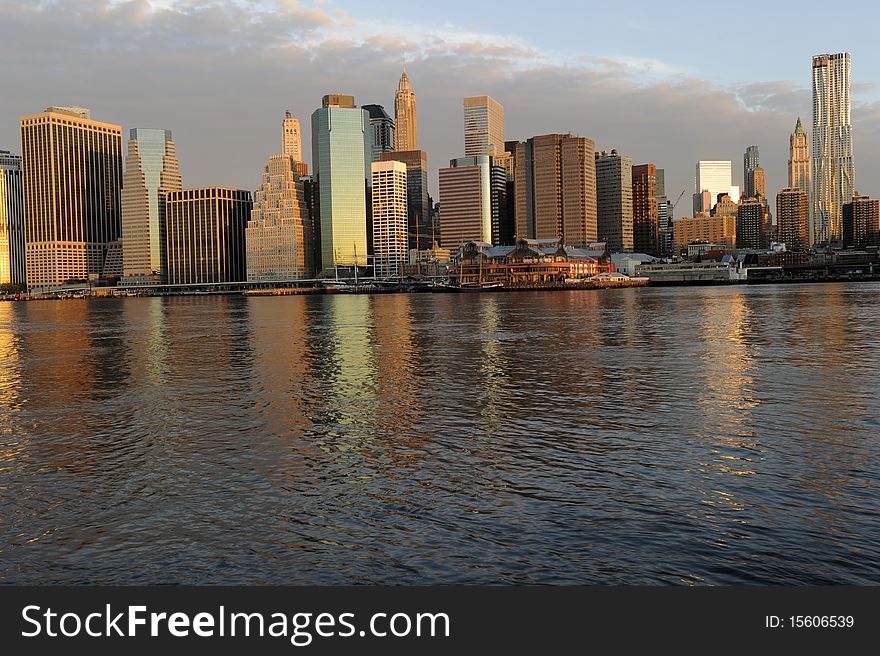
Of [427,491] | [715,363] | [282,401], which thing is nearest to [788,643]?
[427,491]

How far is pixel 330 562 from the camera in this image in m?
19.4

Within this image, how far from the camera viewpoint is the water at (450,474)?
19.3 m

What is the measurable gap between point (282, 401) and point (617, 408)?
18.1 metres

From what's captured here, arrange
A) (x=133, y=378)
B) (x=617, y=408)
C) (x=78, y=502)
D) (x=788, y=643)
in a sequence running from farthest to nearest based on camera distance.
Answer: (x=133, y=378)
(x=617, y=408)
(x=78, y=502)
(x=788, y=643)

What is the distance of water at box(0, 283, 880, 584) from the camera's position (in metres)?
19.3

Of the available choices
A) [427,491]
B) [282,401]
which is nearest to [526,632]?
[427,491]

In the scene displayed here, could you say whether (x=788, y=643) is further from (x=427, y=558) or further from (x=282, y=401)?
(x=282, y=401)

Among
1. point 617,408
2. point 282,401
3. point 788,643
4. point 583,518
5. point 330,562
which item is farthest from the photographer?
point 282,401

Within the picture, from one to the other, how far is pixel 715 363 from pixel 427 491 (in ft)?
124

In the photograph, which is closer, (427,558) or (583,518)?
(427,558)

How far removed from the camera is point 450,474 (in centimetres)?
2717

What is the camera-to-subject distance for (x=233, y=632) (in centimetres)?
1598

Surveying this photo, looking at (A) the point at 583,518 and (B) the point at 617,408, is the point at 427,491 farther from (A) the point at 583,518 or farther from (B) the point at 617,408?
(B) the point at 617,408

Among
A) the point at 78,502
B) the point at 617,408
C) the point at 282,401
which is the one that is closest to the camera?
the point at 78,502
